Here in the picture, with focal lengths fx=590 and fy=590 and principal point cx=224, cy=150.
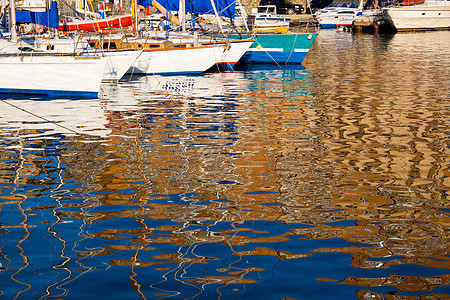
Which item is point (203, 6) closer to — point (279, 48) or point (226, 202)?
point (279, 48)

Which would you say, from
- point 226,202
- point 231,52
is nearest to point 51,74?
point 231,52

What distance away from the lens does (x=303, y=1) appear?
344ft

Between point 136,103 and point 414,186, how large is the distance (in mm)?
13280

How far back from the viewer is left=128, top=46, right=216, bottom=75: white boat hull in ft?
102

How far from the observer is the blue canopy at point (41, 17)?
31844 millimetres

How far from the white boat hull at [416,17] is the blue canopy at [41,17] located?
4896 centimetres

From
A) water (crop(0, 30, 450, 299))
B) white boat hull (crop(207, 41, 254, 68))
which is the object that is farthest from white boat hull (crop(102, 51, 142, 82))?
water (crop(0, 30, 450, 299))

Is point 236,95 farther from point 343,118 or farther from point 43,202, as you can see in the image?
point 43,202

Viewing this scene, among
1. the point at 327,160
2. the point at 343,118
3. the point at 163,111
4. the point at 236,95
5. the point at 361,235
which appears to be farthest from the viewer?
the point at 236,95

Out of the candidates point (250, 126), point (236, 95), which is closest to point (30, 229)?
point (250, 126)

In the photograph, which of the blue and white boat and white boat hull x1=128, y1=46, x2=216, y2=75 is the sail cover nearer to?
white boat hull x1=128, y1=46, x2=216, y2=75

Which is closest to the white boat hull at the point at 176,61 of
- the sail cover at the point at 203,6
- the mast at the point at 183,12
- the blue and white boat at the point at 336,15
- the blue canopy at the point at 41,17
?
the mast at the point at 183,12

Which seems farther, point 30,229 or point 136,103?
point 136,103

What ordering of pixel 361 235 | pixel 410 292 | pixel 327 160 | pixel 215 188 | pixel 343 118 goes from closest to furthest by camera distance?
pixel 410 292 < pixel 361 235 < pixel 215 188 < pixel 327 160 < pixel 343 118
